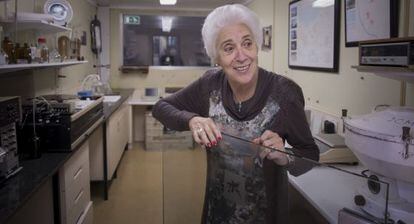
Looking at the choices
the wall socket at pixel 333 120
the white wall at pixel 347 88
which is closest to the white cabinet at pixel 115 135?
the white wall at pixel 347 88

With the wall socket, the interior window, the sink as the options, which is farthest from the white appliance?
→ the interior window

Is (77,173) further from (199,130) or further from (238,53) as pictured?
(238,53)

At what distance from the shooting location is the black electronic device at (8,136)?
5.49 ft

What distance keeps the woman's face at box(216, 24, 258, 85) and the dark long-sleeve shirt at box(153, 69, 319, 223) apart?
0.24ft

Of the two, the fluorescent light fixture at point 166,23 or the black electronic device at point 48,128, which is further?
the fluorescent light fixture at point 166,23

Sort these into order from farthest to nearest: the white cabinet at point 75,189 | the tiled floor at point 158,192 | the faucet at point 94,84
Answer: the faucet at point 94,84, the white cabinet at point 75,189, the tiled floor at point 158,192

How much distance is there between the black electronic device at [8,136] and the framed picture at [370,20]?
2.06m

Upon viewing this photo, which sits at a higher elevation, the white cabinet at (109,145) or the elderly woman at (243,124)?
the elderly woman at (243,124)

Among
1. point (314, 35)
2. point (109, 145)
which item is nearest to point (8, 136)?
point (109, 145)

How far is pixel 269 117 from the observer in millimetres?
1277

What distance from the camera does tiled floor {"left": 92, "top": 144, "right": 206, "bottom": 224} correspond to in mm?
1401

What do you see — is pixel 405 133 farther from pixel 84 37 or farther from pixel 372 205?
pixel 84 37

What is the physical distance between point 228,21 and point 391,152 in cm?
73

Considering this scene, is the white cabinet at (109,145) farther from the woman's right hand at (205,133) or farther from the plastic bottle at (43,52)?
the woman's right hand at (205,133)
